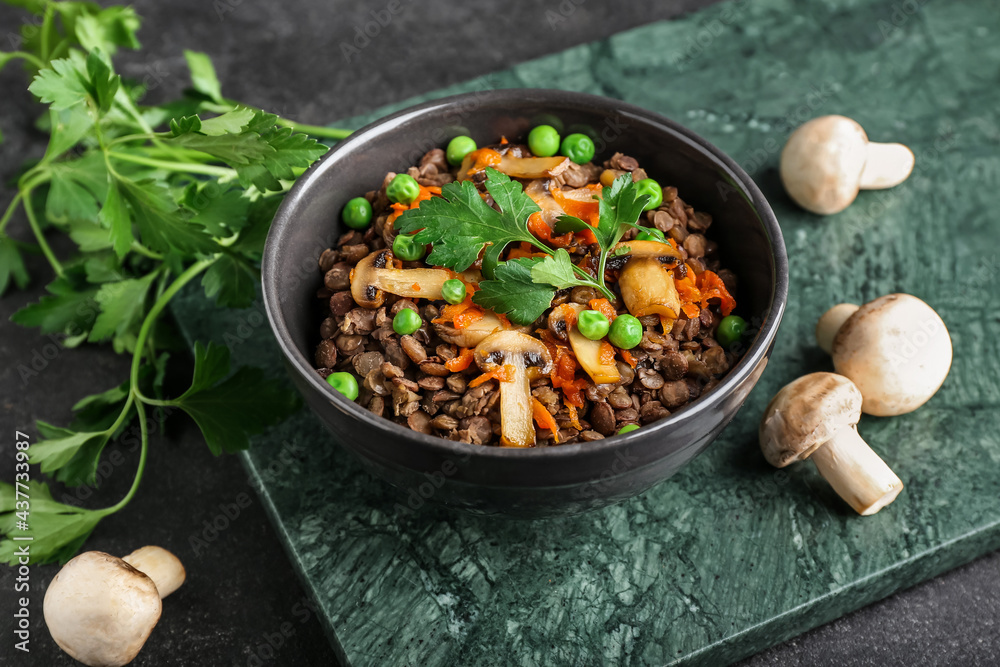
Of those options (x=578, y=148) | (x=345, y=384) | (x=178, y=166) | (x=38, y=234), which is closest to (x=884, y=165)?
(x=578, y=148)

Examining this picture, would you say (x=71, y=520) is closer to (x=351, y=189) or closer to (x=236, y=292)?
(x=236, y=292)

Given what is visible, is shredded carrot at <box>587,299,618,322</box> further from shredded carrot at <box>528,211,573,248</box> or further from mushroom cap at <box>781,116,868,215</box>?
mushroom cap at <box>781,116,868,215</box>

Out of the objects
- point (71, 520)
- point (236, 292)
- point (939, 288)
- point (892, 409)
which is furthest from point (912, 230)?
point (71, 520)

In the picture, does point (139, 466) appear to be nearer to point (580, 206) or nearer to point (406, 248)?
point (406, 248)

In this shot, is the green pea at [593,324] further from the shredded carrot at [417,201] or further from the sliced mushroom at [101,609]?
the sliced mushroom at [101,609]

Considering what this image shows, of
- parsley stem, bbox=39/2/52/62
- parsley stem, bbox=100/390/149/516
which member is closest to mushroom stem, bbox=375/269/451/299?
parsley stem, bbox=100/390/149/516

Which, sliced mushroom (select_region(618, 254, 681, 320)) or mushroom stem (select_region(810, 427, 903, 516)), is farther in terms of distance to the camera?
mushroom stem (select_region(810, 427, 903, 516))
